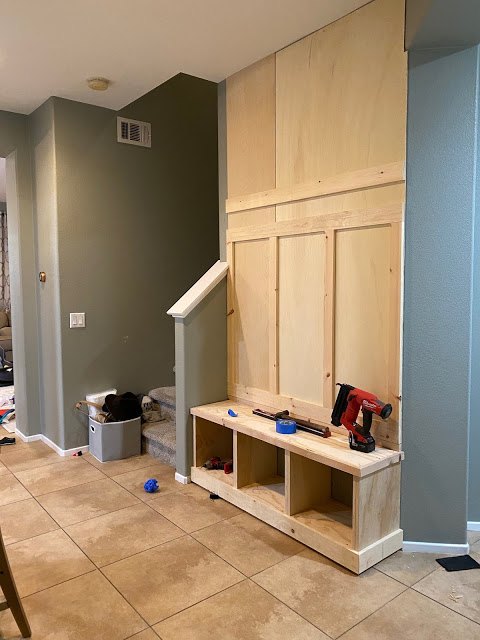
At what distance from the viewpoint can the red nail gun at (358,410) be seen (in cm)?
234

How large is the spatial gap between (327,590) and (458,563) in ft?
2.18

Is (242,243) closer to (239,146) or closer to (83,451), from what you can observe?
(239,146)

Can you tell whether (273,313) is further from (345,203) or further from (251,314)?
(345,203)

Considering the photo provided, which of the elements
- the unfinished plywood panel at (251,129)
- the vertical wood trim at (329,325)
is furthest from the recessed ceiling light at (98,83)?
the vertical wood trim at (329,325)

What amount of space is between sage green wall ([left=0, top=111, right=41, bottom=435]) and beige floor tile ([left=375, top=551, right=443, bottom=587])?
A: 9.85 ft

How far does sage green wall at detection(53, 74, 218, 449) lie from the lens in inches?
151

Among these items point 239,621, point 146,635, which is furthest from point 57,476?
point 239,621

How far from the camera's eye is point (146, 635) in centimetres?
191

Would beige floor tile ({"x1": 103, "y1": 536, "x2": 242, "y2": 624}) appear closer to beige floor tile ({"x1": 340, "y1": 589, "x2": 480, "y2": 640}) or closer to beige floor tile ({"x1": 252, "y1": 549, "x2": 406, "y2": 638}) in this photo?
beige floor tile ({"x1": 252, "y1": 549, "x2": 406, "y2": 638})

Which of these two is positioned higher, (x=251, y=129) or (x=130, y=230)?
(x=251, y=129)

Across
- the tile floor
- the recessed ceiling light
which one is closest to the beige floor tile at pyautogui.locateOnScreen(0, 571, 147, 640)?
the tile floor

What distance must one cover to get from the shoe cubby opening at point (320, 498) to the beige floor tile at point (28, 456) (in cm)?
196

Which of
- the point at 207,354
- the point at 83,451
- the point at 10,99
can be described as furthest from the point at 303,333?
the point at 10,99

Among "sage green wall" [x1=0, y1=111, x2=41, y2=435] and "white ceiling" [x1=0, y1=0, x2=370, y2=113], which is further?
"sage green wall" [x1=0, y1=111, x2=41, y2=435]
